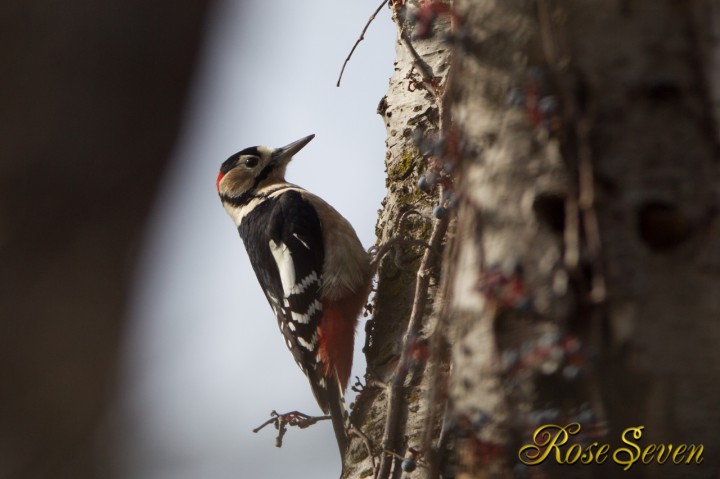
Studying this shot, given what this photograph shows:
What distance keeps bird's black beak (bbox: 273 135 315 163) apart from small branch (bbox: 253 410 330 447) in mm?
2007

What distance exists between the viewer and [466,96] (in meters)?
2.02

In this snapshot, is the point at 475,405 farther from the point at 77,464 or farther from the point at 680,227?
the point at 77,464

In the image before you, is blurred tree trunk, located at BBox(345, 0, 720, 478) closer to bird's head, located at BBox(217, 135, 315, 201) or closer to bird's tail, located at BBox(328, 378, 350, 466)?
bird's tail, located at BBox(328, 378, 350, 466)

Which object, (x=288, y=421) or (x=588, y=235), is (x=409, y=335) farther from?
(x=588, y=235)

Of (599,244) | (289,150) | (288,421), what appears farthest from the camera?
(289,150)

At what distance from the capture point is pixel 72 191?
1.09 m

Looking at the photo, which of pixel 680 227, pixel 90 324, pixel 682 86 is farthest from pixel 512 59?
pixel 90 324

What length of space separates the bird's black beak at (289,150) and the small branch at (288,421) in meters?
2.01

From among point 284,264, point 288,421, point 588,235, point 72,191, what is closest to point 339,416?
point 288,421

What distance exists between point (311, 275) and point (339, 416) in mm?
957

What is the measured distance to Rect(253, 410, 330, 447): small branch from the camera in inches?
148

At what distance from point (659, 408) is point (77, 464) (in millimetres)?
1096

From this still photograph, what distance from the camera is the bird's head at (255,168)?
18.3 ft

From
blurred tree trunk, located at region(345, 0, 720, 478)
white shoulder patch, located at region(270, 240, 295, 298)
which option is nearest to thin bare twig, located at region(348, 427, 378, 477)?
blurred tree trunk, located at region(345, 0, 720, 478)
